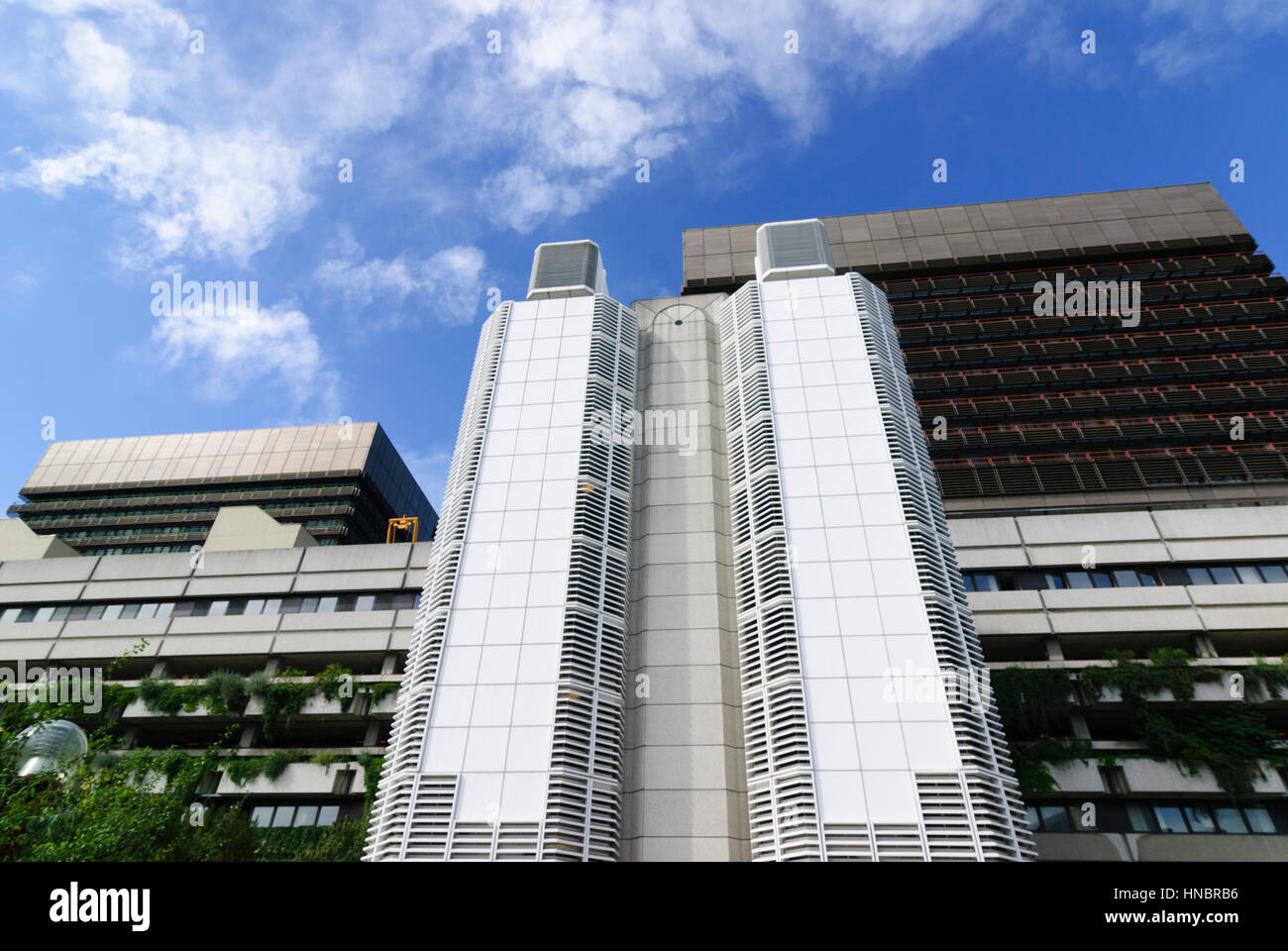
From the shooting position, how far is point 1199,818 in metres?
29.2

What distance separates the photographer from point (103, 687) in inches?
1463

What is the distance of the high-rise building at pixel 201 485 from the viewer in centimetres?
9831

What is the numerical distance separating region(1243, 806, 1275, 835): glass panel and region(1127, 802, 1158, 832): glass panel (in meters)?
3.29

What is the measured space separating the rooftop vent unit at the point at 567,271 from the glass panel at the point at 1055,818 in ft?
95.9

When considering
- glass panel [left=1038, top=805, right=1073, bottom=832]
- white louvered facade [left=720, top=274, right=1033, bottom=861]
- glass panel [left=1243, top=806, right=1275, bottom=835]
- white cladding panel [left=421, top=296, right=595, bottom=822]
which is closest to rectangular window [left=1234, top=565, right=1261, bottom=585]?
glass panel [left=1243, top=806, right=1275, bottom=835]

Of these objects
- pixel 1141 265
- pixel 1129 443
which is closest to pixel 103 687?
pixel 1129 443

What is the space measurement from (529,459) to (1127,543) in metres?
30.1

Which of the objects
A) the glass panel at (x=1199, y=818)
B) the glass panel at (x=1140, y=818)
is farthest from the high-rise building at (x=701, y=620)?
the glass panel at (x=1199, y=818)

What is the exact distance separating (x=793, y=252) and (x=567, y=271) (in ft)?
35.8

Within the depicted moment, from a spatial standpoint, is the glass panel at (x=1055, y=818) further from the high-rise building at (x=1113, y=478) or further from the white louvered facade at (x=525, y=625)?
the white louvered facade at (x=525, y=625)

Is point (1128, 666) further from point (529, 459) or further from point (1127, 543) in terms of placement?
point (529, 459)

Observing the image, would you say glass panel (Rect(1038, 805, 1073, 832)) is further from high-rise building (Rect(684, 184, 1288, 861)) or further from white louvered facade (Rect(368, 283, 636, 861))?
white louvered facade (Rect(368, 283, 636, 861))

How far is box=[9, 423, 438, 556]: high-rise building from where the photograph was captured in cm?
9831

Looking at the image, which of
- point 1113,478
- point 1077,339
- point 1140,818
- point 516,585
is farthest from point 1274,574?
point 516,585
